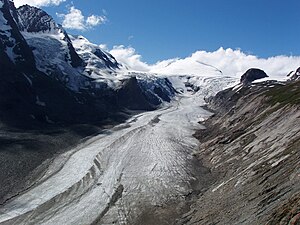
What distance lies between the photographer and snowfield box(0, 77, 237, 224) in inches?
A: 1884

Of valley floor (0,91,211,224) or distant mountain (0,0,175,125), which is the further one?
distant mountain (0,0,175,125)

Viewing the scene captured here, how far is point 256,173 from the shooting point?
46000 millimetres

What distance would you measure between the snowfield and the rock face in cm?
522

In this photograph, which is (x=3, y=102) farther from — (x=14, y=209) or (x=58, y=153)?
(x=14, y=209)

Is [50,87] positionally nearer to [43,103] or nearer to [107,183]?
[43,103]

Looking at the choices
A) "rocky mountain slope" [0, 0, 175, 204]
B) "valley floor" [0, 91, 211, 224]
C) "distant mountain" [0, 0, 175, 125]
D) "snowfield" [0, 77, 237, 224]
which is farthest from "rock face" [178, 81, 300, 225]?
"distant mountain" [0, 0, 175, 125]

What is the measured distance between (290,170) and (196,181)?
69.2 feet

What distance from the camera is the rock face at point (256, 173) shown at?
1238 inches

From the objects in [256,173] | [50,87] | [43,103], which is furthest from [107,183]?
[50,87]

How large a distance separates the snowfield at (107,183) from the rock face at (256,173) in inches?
206

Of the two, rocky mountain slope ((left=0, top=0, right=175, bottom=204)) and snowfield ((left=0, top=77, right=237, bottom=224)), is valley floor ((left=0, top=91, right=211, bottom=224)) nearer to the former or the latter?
snowfield ((left=0, top=77, right=237, bottom=224))

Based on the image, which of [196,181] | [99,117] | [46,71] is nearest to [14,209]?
[196,181]

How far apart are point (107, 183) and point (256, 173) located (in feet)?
70.5

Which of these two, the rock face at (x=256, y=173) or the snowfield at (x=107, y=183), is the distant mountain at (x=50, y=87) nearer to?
the snowfield at (x=107, y=183)
